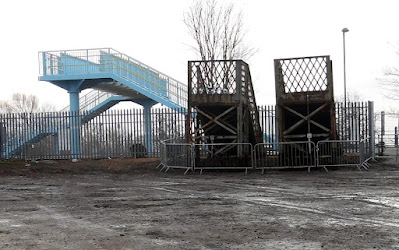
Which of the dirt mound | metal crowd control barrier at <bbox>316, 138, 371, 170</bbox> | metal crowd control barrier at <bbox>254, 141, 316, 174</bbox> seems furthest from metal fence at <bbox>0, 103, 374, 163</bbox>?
metal crowd control barrier at <bbox>316, 138, 371, 170</bbox>

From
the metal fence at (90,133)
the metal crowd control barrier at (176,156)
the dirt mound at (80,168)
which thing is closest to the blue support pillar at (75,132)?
the metal fence at (90,133)

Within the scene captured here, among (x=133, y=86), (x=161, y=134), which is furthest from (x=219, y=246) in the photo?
(x=133, y=86)

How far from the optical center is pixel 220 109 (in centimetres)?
2047

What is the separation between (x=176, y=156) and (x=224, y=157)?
6.03ft

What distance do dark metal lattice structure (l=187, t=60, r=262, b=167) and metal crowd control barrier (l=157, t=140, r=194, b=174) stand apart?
14.6 inches

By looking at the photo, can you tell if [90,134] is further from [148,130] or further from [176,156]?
[176,156]

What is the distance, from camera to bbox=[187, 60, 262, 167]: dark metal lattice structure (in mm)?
19688

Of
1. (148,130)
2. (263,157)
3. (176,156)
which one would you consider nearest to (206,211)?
(263,157)

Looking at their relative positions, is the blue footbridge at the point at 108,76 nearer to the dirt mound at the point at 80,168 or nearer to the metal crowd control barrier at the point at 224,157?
the dirt mound at the point at 80,168

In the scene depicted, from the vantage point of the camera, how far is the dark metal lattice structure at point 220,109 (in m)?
19.7

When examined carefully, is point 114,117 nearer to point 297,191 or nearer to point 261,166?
point 261,166

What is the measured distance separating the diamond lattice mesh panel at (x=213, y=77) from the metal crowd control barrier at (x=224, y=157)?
2103mm

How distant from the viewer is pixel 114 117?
27219mm

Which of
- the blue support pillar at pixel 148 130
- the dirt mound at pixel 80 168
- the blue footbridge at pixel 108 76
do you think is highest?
the blue footbridge at pixel 108 76
